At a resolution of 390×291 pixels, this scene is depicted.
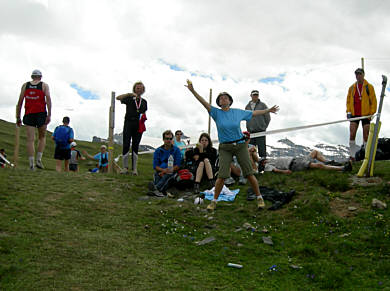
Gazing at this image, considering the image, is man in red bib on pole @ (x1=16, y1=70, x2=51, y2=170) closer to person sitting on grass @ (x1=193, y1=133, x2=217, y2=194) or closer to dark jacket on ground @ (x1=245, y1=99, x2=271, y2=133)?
person sitting on grass @ (x1=193, y1=133, x2=217, y2=194)

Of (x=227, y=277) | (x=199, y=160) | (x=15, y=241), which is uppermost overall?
(x=199, y=160)

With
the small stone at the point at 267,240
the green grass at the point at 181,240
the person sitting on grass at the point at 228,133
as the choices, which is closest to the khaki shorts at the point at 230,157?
the person sitting on grass at the point at 228,133

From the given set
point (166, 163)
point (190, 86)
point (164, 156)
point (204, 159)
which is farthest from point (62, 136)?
point (190, 86)

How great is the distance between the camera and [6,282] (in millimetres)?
4488

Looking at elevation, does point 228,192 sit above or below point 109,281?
above

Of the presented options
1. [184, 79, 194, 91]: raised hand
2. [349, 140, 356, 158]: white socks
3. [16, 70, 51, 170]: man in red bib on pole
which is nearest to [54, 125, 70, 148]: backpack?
[16, 70, 51, 170]: man in red bib on pole

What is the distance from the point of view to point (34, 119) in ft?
34.0

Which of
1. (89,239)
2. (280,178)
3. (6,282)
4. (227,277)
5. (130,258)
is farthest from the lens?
(280,178)

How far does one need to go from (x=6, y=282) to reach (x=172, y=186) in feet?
21.9

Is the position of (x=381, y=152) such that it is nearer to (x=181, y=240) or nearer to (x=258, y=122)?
(x=258, y=122)

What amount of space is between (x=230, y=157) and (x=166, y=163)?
3.24 meters

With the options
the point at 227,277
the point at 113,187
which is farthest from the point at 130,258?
the point at 113,187

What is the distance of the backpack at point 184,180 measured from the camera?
35.6 ft

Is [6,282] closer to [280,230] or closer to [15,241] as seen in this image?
[15,241]
